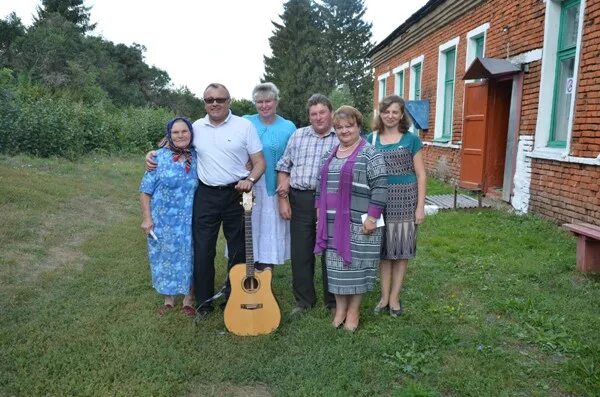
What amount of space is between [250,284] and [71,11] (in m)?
43.2

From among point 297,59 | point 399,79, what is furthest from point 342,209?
point 297,59

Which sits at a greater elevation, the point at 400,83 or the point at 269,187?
the point at 400,83

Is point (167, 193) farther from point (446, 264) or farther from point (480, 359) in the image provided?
point (446, 264)

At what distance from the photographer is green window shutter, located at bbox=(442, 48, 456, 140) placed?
35.9ft

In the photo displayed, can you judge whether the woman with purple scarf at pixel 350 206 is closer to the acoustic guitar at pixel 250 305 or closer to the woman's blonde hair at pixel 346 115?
the woman's blonde hair at pixel 346 115

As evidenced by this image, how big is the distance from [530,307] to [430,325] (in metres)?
0.90

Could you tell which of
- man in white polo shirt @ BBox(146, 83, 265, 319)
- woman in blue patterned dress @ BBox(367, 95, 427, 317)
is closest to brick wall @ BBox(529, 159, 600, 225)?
woman in blue patterned dress @ BBox(367, 95, 427, 317)

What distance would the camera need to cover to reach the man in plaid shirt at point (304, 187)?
3.69 metres

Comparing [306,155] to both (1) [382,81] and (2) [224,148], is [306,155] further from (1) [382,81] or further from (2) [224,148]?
(1) [382,81]

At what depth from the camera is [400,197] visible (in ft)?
11.8

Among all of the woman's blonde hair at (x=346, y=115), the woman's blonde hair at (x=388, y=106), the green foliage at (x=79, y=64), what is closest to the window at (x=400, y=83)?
the green foliage at (x=79, y=64)

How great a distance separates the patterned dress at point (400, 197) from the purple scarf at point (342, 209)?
Result: 301mm

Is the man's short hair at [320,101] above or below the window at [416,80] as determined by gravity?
below

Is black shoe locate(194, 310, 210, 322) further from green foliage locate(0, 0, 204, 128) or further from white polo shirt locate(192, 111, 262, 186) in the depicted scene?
green foliage locate(0, 0, 204, 128)
